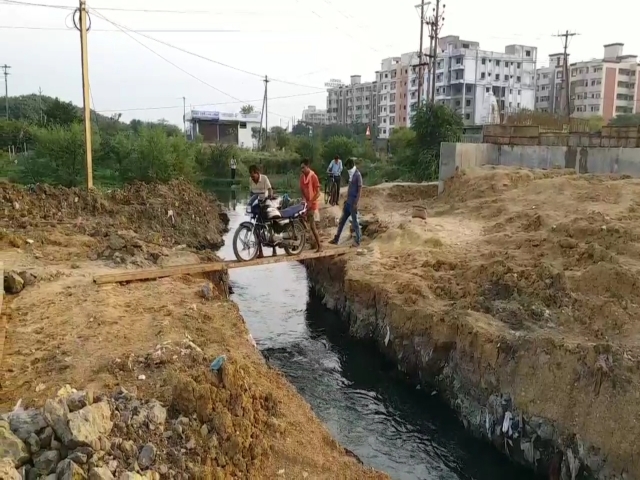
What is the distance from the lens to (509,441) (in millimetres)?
7613

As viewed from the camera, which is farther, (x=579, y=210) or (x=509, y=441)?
(x=579, y=210)

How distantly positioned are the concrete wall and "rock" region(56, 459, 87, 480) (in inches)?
648

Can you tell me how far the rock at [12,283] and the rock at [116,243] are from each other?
106 inches

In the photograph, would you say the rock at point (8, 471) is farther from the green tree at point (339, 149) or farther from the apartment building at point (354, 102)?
the apartment building at point (354, 102)

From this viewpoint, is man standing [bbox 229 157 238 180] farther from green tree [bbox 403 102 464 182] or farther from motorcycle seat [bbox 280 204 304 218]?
motorcycle seat [bbox 280 204 304 218]

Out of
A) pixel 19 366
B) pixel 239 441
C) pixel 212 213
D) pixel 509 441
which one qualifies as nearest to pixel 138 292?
pixel 19 366

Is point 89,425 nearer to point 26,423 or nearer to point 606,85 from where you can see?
point 26,423

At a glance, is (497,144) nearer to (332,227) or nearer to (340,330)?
(332,227)

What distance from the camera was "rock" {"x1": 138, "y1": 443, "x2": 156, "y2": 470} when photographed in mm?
4266

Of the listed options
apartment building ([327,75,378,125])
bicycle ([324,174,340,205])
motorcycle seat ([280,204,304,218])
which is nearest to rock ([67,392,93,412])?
motorcycle seat ([280,204,304,218])

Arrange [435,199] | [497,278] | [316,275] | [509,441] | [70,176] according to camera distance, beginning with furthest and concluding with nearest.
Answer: [70,176] < [435,199] < [316,275] < [497,278] < [509,441]

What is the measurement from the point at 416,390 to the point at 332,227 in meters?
7.96

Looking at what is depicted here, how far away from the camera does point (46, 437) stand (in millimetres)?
4117

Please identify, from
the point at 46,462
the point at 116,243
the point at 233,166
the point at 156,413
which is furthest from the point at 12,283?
the point at 233,166
